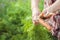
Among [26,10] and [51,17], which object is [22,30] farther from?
[51,17]

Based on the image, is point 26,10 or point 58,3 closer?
point 58,3

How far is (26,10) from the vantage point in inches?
118

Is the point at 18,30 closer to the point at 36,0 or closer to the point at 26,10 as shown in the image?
the point at 26,10

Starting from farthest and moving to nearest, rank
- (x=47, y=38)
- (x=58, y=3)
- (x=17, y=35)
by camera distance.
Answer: (x=17, y=35)
(x=47, y=38)
(x=58, y=3)

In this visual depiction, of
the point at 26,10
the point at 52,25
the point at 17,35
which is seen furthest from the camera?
the point at 26,10

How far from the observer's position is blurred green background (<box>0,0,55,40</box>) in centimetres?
225

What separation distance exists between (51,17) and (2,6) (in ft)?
5.66

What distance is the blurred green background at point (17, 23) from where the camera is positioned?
225 cm

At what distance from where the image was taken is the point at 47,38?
7.32 ft

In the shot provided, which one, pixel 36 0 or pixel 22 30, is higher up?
pixel 36 0

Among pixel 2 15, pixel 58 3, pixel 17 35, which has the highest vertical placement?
pixel 58 3

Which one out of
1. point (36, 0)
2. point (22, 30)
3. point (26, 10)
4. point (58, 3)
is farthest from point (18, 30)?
point (58, 3)

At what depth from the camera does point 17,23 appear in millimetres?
2867

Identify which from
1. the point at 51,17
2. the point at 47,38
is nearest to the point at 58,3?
the point at 51,17
